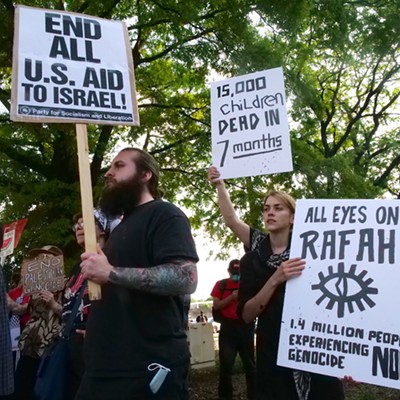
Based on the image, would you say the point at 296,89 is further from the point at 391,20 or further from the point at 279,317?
the point at 279,317

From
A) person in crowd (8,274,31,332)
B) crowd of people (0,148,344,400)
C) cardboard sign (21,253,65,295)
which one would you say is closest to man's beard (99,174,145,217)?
crowd of people (0,148,344,400)

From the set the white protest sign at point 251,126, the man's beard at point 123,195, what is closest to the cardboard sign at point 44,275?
the white protest sign at point 251,126

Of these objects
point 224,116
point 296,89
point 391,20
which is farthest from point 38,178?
point 391,20

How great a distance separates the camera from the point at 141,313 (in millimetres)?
2414

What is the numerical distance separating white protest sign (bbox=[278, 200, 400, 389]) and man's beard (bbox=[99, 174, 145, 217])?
3.03ft

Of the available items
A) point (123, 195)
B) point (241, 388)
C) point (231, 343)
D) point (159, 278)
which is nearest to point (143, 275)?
point (159, 278)

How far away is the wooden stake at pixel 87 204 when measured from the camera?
237 centimetres

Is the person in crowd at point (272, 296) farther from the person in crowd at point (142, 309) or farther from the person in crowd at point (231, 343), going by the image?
the person in crowd at point (231, 343)

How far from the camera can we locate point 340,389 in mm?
2951

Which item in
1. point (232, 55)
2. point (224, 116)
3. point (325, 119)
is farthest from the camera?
point (325, 119)

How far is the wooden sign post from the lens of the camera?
2.73 m

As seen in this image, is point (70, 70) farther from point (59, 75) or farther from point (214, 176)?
point (214, 176)

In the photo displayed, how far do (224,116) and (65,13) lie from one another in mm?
1534

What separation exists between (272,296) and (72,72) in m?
1.65
